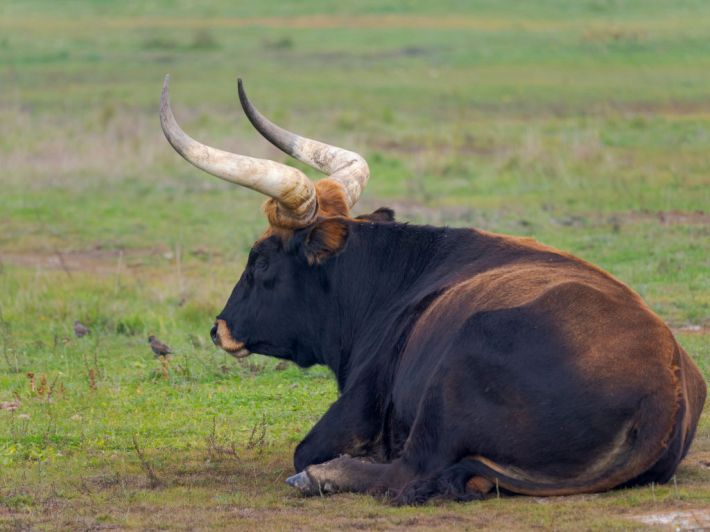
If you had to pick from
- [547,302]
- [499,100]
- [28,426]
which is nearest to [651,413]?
[547,302]

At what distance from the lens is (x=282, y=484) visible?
6.27 meters

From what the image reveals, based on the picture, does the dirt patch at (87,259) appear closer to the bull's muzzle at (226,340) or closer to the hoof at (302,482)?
the bull's muzzle at (226,340)

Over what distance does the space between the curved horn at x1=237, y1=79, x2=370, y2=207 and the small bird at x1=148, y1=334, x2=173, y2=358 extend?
255cm

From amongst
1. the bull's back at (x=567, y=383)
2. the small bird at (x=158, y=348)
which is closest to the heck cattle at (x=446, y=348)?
the bull's back at (x=567, y=383)

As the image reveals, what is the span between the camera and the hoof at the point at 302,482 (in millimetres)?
5949

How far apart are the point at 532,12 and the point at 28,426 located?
156 feet

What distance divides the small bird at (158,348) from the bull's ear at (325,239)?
3028mm

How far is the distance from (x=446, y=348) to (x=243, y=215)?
34.7 feet

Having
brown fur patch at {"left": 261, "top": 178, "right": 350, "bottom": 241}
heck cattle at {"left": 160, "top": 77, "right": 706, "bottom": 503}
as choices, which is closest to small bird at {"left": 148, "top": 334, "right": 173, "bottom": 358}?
heck cattle at {"left": 160, "top": 77, "right": 706, "bottom": 503}

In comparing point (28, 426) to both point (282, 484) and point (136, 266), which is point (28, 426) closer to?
point (282, 484)

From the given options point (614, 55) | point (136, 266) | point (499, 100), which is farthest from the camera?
point (614, 55)

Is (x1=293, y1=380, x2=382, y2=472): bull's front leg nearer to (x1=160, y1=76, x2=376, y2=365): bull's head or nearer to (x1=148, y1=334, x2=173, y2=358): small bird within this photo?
(x1=160, y1=76, x2=376, y2=365): bull's head

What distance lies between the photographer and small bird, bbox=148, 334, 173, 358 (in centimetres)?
945

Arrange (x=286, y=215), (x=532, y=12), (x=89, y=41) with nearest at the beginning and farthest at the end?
(x=286, y=215) < (x=89, y=41) < (x=532, y=12)
